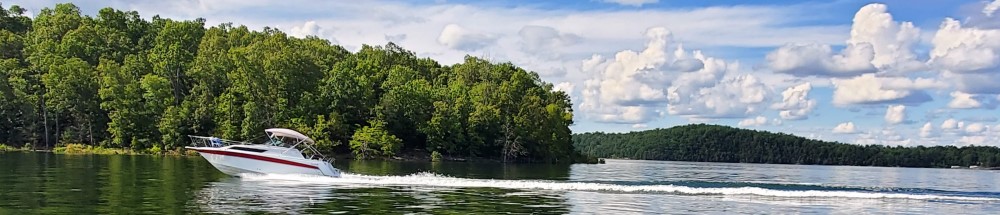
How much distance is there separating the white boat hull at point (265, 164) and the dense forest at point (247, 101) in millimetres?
52474

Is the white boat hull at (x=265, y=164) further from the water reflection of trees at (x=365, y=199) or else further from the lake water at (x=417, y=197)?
the water reflection of trees at (x=365, y=199)

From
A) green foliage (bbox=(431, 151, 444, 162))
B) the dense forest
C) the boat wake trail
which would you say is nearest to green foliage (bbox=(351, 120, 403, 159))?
the dense forest

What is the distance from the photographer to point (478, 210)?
30.1 m

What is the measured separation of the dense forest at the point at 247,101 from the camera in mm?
104312

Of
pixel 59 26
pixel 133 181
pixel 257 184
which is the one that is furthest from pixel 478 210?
pixel 59 26

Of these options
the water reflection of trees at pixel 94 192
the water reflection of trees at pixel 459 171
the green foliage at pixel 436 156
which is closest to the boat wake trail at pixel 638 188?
the water reflection of trees at pixel 94 192

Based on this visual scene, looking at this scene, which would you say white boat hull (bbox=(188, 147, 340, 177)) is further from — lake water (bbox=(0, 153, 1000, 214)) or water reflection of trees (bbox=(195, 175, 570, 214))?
water reflection of trees (bbox=(195, 175, 570, 214))

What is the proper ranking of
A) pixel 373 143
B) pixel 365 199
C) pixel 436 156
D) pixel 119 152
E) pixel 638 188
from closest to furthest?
pixel 365 199 < pixel 638 188 < pixel 119 152 < pixel 373 143 < pixel 436 156

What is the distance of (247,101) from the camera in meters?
109

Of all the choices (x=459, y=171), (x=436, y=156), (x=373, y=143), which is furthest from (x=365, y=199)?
(x=436, y=156)

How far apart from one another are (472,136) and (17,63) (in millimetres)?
64738

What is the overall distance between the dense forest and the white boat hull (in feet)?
172

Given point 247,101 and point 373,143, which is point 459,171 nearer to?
point 373,143

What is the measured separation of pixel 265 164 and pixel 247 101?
63.0 m
